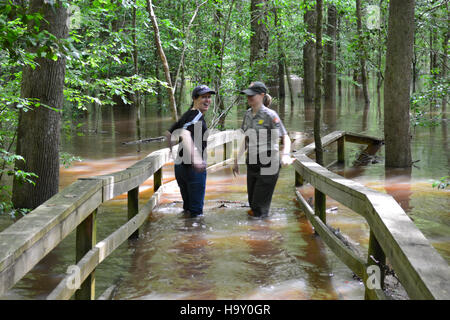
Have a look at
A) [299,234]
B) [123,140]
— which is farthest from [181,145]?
[123,140]

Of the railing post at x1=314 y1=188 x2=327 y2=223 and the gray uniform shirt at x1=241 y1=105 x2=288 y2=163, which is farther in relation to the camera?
the gray uniform shirt at x1=241 y1=105 x2=288 y2=163

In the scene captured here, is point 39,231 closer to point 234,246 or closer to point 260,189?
point 234,246

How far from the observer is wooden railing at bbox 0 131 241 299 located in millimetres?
2812

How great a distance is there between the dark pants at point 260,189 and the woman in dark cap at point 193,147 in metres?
0.74

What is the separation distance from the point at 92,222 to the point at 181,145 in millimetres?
2839

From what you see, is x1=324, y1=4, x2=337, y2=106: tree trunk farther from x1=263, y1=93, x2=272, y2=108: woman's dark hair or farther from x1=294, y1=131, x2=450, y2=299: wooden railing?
x1=294, y1=131, x2=450, y2=299: wooden railing

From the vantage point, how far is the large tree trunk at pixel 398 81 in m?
11.5

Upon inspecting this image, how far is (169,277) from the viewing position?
499cm

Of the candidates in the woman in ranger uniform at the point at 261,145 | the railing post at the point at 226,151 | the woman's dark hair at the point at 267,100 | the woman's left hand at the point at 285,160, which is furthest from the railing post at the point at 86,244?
the railing post at the point at 226,151

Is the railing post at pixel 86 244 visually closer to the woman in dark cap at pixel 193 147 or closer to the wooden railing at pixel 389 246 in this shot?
the wooden railing at pixel 389 246

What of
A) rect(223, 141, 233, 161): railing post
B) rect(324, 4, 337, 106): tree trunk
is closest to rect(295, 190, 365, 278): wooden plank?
rect(223, 141, 233, 161): railing post
